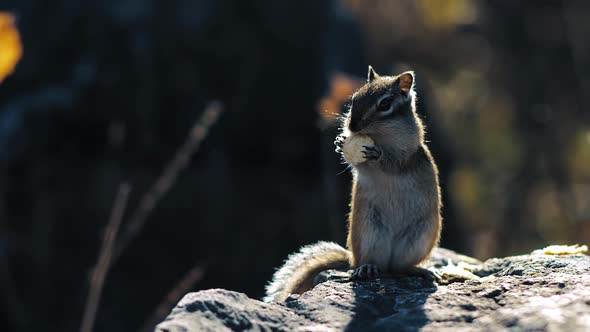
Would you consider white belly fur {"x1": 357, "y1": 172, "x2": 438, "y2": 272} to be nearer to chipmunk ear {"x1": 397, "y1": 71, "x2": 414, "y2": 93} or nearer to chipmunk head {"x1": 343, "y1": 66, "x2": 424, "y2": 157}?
chipmunk head {"x1": 343, "y1": 66, "x2": 424, "y2": 157}

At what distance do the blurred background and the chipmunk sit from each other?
1.01 metres

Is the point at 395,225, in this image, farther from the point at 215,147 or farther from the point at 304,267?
the point at 215,147

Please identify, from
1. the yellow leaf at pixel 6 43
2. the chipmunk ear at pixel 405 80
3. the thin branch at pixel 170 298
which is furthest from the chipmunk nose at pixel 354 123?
the yellow leaf at pixel 6 43

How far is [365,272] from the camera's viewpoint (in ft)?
13.6

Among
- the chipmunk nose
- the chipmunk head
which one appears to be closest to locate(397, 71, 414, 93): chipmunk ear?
the chipmunk head

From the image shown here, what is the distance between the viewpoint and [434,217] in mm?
4375

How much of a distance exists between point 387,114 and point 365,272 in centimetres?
89

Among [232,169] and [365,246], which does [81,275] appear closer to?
[232,169]

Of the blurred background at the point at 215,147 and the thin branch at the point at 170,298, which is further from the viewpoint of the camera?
the blurred background at the point at 215,147

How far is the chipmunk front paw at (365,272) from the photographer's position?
412cm

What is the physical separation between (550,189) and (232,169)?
12.0ft

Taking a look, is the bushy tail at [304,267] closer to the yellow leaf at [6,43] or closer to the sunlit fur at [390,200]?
the sunlit fur at [390,200]

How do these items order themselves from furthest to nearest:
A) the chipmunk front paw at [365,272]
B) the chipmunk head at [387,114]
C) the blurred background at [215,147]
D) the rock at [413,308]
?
the blurred background at [215,147], the chipmunk head at [387,114], the chipmunk front paw at [365,272], the rock at [413,308]

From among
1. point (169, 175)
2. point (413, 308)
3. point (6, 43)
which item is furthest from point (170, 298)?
point (6, 43)
